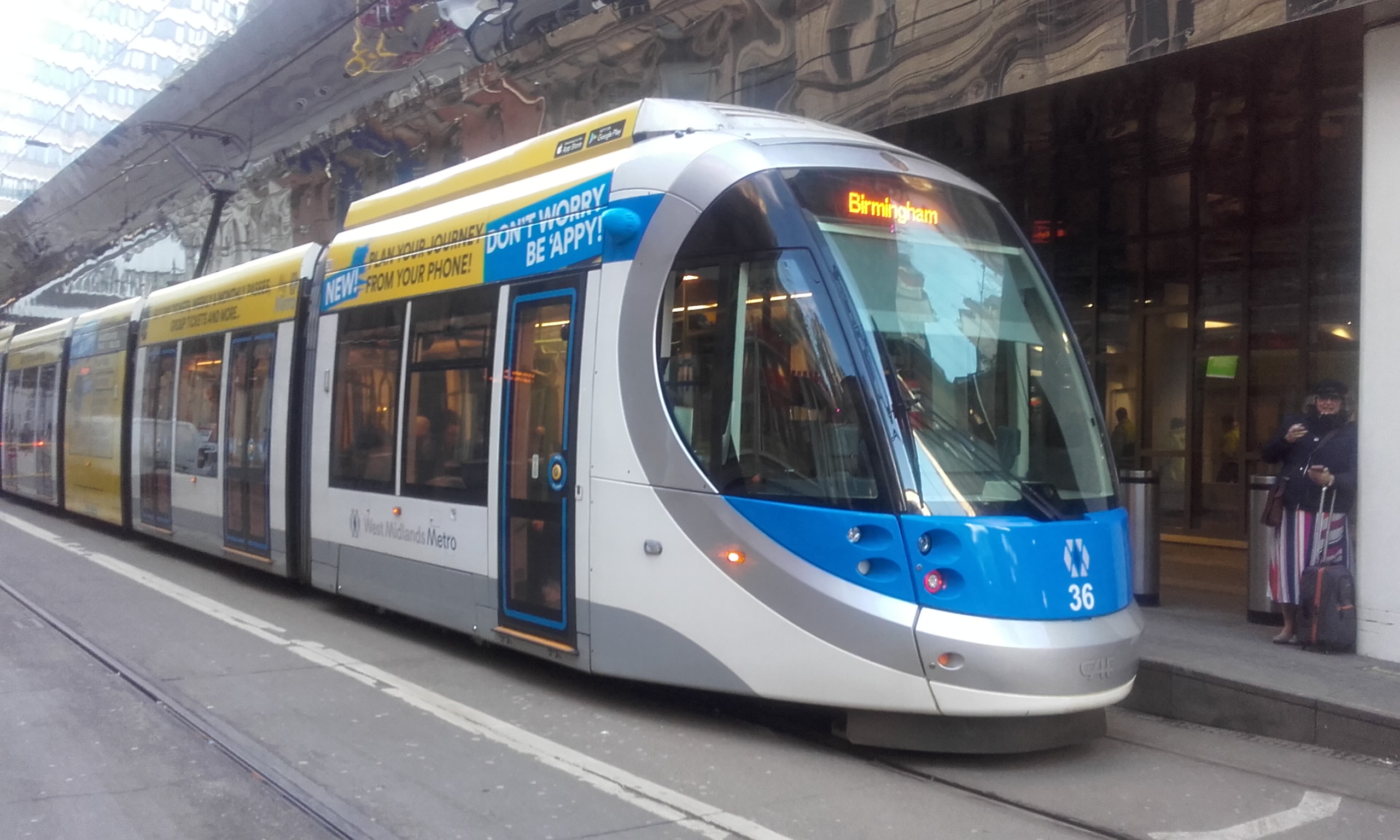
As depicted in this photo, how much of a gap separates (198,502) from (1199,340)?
486 inches

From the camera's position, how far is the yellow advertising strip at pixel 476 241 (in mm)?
7387

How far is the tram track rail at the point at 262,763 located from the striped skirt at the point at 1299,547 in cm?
647

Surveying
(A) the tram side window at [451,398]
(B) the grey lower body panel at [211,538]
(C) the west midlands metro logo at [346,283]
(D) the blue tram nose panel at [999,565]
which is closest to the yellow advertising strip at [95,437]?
(B) the grey lower body panel at [211,538]

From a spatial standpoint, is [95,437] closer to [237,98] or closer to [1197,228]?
[237,98]

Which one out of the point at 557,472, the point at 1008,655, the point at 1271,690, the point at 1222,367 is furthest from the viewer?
the point at 1222,367

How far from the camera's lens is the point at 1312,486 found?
8484 millimetres

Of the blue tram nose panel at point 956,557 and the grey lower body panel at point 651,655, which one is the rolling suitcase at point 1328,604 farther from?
the grey lower body panel at point 651,655

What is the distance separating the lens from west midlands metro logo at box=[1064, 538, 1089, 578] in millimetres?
6086

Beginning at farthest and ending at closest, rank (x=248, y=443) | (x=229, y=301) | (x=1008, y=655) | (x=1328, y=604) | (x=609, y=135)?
(x=229, y=301)
(x=248, y=443)
(x=1328, y=604)
(x=609, y=135)
(x=1008, y=655)

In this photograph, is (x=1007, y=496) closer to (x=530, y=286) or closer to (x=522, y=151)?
(x=530, y=286)

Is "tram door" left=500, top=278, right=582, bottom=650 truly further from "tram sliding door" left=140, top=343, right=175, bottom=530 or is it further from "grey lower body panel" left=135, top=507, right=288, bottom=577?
"tram sliding door" left=140, top=343, right=175, bottom=530

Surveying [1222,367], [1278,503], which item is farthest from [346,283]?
[1222,367]

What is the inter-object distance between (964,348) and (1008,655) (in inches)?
63.7

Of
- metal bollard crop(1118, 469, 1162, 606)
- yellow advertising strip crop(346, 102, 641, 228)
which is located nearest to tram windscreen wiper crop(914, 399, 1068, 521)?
yellow advertising strip crop(346, 102, 641, 228)
